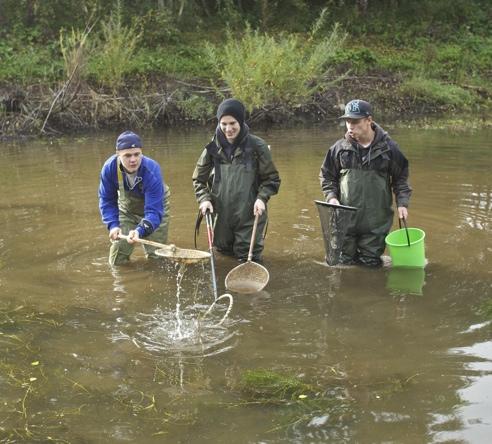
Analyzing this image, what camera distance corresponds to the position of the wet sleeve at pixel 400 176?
600cm

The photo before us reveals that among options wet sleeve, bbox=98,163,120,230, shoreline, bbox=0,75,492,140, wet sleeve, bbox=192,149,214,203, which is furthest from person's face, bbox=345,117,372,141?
shoreline, bbox=0,75,492,140

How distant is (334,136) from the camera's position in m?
14.6

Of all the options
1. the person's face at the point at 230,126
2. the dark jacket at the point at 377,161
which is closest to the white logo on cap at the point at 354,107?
the dark jacket at the point at 377,161

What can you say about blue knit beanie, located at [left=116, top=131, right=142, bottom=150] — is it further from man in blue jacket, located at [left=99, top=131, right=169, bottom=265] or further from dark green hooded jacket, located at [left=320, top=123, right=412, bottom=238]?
dark green hooded jacket, located at [left=320, top=123, right=412, bottom=238]

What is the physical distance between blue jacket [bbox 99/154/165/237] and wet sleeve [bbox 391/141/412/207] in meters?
2.14

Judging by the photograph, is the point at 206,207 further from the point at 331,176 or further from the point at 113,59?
the point at 113,59

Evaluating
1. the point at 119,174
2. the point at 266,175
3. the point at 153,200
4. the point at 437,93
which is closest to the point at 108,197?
the point at 119,174

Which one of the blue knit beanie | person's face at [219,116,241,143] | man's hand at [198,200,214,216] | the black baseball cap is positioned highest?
the black baseball cap

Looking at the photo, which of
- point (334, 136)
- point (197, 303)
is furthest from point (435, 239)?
point (334, 136)

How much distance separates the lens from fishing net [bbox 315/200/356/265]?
19.5ft

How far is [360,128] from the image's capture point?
19.3 ft

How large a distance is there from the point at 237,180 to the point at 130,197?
110 cm

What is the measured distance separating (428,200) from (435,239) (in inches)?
66.8

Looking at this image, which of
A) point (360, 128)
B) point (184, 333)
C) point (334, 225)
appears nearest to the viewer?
point (184, 333)
